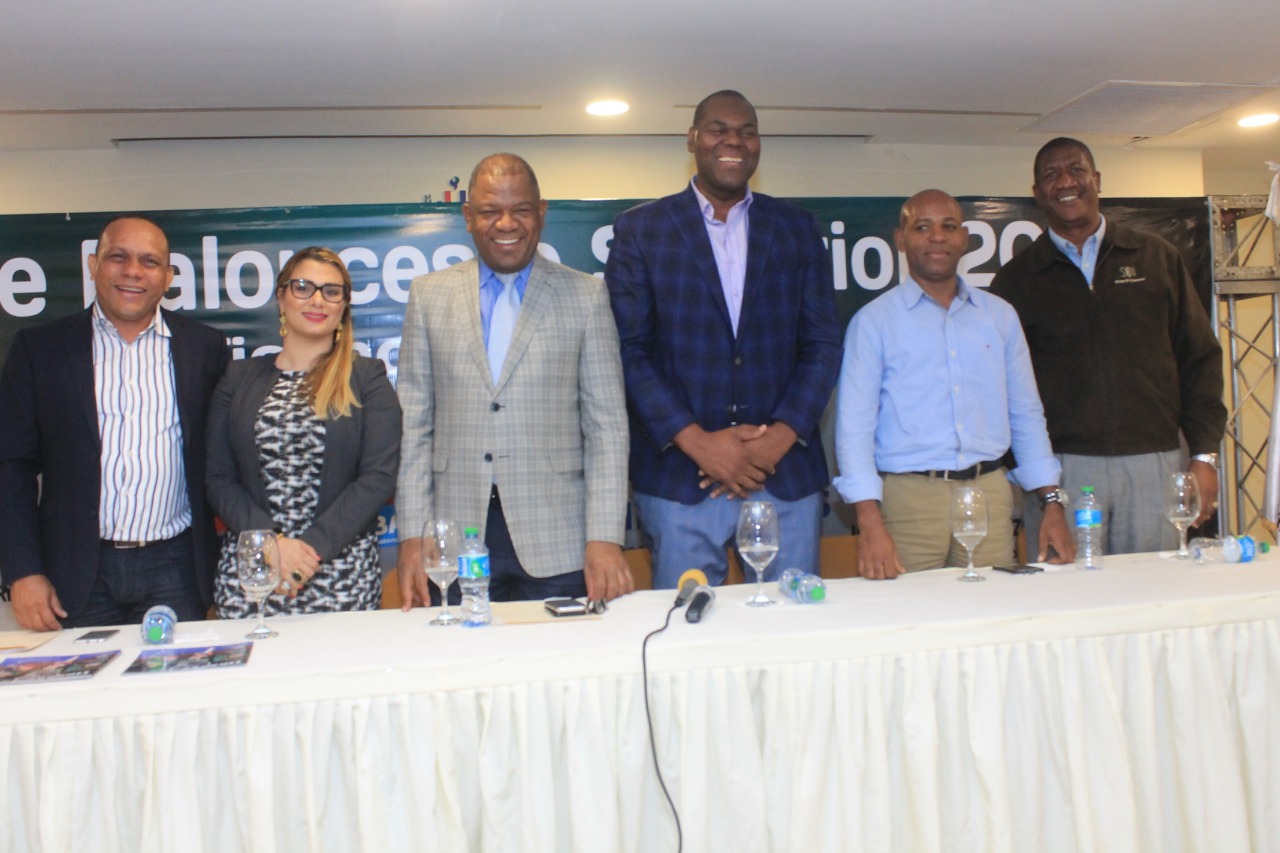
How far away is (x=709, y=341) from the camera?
2.85 m

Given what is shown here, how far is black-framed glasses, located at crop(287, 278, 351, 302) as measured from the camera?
2.65 metres

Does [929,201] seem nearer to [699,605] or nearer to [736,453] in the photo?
[736,453]

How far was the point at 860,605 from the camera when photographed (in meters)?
2.17

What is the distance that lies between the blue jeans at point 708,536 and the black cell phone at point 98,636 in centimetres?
134

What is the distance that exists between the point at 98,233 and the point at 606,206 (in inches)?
77.2

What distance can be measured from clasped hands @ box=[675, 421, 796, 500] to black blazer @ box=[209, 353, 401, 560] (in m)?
0.77

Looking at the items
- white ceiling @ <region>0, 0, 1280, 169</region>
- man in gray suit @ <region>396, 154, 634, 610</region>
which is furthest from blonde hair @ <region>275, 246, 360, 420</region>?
white ceiling @ <region>0, 0, 1280, 169</region>

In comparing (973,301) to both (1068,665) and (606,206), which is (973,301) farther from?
(606,206)

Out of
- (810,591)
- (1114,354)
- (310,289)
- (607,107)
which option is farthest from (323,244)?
(1114,354)

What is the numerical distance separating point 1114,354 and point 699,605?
1988 millimetres

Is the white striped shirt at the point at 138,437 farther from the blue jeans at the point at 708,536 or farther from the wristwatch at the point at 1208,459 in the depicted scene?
the wristwatch at the point at 1208,459

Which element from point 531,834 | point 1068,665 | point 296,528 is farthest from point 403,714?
point 1068,665

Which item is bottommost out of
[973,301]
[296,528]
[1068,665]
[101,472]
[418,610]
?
[1068,665]

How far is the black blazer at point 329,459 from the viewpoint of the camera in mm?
2490
